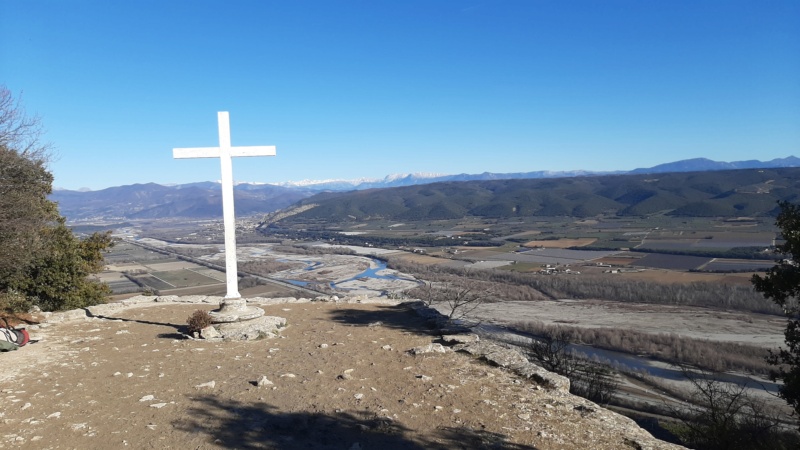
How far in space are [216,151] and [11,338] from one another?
710 centimetres

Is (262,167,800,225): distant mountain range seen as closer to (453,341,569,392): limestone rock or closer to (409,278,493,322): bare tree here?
(409,278,493,322): bare tree

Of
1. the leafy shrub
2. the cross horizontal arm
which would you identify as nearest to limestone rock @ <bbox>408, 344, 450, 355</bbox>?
the leafy shrub

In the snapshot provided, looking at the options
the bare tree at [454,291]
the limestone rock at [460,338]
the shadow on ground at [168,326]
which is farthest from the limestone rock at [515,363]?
the bare tree at [454,291]

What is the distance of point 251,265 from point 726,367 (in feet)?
212

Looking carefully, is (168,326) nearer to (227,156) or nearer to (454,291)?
(227,156)

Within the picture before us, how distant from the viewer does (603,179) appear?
199625 mm

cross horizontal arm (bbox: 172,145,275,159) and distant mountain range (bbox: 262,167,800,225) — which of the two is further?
distant mountain range (bbox: 262,167,800,225)

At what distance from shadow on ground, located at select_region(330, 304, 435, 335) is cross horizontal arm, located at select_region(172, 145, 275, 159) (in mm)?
5940

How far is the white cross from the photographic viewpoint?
13508 mm

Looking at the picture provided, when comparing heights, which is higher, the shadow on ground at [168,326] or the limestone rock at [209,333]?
the limestone rock at [209,333]

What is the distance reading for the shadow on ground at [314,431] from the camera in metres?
5.92

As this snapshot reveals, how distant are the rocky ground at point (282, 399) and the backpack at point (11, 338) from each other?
11.1 inches

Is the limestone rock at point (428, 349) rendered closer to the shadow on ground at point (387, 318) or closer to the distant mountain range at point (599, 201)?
the shadow on ground at point (387, 318)

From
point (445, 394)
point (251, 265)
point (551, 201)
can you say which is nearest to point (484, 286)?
point (251, 265)
